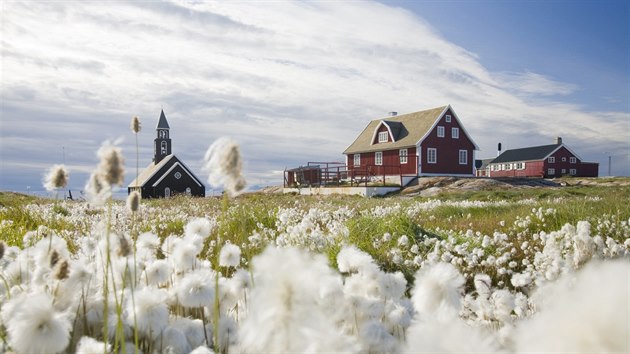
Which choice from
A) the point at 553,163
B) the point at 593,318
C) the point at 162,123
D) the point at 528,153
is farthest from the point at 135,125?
the point at 528,153

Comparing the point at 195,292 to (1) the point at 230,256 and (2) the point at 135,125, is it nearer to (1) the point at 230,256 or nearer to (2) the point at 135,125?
(1) the point at 230,256

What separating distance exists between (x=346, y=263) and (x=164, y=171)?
64.3m

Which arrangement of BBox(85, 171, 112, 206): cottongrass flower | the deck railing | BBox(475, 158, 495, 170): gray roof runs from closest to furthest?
BBox(85, 171, 112, 206): cottongrass flower → the deck railing → BBox(475, 158, 495, 170): gray roof

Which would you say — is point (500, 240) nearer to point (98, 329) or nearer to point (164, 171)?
point (98, 329)

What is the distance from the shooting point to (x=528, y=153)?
308ft

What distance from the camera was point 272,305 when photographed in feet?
3.30

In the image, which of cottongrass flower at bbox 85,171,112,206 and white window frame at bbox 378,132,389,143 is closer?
cottongrass flower at bbox 85,171,112,206

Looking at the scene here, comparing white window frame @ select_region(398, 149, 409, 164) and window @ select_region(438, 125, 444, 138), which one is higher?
window @ select_region(438, 125, 444, 138)

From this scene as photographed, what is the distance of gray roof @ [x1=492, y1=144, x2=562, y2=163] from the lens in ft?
290

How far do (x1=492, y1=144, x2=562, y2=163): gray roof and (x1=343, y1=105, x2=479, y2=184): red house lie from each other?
40150 mm

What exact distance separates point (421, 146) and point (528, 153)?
52.4 m

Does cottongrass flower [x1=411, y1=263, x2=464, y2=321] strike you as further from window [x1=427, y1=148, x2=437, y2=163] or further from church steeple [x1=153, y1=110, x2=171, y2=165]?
church steeple [x1=153, y1=110, x2=171, y2=165]

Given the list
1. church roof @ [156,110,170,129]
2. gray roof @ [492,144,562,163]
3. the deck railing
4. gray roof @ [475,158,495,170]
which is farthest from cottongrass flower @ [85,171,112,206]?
gray roof @ [475,158,495,170]

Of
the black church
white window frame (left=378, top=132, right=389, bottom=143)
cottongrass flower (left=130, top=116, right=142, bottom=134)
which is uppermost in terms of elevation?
white window frame (left=378, top=132, right=389, bottom=143)
